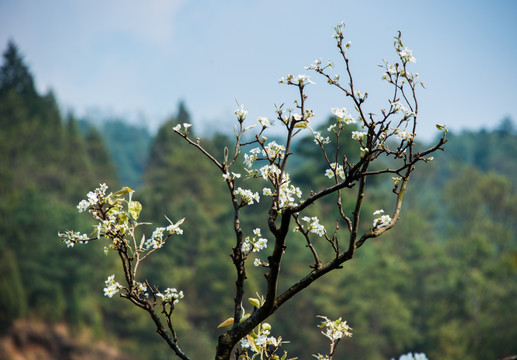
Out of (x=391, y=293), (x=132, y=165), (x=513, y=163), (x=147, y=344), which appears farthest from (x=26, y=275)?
(x=513, y=163)

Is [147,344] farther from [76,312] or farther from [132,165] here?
[132,165]

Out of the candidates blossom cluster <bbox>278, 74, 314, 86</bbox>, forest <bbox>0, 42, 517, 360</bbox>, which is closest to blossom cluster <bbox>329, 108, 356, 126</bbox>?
blossom cluster <bbox>278, 74, 314, 86</bbox>

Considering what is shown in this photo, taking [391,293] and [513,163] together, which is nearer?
[391,293]

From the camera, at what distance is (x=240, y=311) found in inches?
75.5

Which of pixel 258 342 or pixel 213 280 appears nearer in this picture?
pixel 258 342

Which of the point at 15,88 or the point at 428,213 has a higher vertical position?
the point at 15,88

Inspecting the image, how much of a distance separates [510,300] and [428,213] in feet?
42.3

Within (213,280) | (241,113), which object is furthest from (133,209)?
(213,280)

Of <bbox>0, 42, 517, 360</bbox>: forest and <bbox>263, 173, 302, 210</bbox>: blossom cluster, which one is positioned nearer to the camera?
<bbox>263, 173, 302, 210</bbox>: blossom cluster

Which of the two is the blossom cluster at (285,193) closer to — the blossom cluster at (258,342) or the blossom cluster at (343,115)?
the blossom cluster at (343,115)

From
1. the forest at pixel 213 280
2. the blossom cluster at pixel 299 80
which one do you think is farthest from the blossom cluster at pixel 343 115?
the forest at pixel 213 280

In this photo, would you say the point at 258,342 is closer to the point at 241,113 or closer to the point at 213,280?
the point at 241,113

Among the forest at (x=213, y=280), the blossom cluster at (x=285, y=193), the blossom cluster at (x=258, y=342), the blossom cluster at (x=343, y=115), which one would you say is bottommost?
the blossom cluster at (x=258, y=342)

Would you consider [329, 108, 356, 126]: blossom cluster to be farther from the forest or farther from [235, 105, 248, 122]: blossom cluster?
the forest
